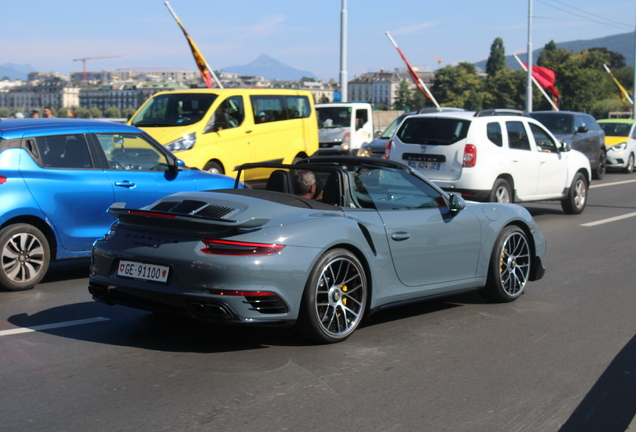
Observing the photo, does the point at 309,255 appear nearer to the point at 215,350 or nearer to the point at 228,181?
the point at 215,350

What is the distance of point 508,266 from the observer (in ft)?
22.1

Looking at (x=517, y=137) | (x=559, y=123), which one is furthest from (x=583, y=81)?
(x=517, y=137)

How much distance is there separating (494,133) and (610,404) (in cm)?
854

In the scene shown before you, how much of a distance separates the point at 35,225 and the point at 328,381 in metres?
4.06

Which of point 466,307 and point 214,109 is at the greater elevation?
point 214,109

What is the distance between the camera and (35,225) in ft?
23.8

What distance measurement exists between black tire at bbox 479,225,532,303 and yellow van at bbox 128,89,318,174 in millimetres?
7905

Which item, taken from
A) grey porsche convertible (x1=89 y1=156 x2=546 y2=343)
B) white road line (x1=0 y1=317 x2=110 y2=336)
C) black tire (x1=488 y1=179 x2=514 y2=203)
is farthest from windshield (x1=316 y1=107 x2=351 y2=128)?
white road line (x1=0 y1=317 x2=110 y2=336)

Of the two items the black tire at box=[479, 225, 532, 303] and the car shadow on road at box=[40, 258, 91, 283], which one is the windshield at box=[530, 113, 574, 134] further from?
the car shadow on road at box=[40, 258, 91, 283]

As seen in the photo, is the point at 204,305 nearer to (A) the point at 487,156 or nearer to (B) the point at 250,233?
(B) the point at 250,233

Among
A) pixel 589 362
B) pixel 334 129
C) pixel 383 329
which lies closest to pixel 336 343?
pixel 383 329

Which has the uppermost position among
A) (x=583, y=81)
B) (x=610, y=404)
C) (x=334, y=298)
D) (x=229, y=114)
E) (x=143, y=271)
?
(x=583, y=81)

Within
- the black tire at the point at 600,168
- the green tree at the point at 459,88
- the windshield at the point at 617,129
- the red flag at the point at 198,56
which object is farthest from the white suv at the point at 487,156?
the green tree at the point at 459,88

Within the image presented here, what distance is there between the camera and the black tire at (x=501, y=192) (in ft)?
39.0
